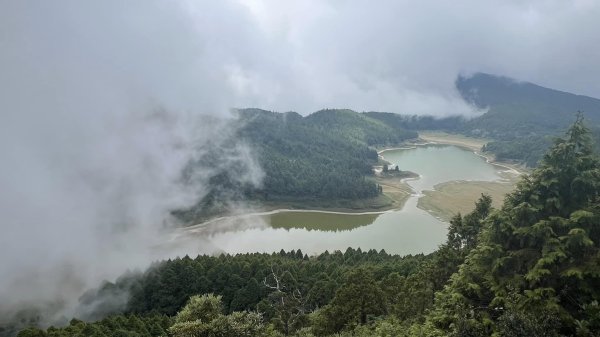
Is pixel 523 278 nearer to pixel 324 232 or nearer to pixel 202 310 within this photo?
pixel 202 310

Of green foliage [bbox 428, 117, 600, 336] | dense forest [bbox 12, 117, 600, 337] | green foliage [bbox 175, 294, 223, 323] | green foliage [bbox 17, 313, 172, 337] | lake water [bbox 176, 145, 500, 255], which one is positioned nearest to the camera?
dense forest [bbox 12, 117, 600, 337]

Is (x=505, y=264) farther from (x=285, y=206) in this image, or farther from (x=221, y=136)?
(x=221, y=136)

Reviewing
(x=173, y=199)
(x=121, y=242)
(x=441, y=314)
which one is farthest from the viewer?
(x=173, y=199)

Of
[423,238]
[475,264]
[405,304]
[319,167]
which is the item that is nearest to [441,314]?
[475,264]

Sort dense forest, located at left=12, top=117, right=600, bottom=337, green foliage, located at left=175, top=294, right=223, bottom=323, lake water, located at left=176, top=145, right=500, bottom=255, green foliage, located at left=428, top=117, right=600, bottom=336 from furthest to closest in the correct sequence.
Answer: lake water, located at left=176, top=145, right=500, bottom=255 < green foliage, located at left=175, top=294, right=223, bottom=323 < green foliage, located at left=428, top=117, right=600, bottom=336 < dense forest, located at left=12, top=117, right=600, bottom=337

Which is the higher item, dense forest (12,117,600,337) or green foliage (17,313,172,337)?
dense forest (12,117,600,337)

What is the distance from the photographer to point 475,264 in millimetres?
21391

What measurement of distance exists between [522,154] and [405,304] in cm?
18966

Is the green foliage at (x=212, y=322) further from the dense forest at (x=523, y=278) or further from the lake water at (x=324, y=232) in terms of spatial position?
the lake water at (x=324, y=232)

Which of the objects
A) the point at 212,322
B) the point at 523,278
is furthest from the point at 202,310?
the point at 523,278

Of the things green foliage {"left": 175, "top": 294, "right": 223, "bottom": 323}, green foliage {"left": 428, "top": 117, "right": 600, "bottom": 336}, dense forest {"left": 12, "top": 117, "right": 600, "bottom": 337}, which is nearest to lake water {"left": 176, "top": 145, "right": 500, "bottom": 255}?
dense forest {"left": 12, "top": 117, "right": 600, "bottom": 337}

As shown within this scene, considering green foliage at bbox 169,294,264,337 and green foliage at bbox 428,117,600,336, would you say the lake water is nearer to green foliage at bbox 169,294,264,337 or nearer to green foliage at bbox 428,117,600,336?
green foliage at bbox 428,117,600,336

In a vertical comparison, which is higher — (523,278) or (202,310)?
(202,310)

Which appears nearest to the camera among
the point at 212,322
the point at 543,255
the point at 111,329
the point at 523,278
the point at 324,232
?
the point at 212,322
